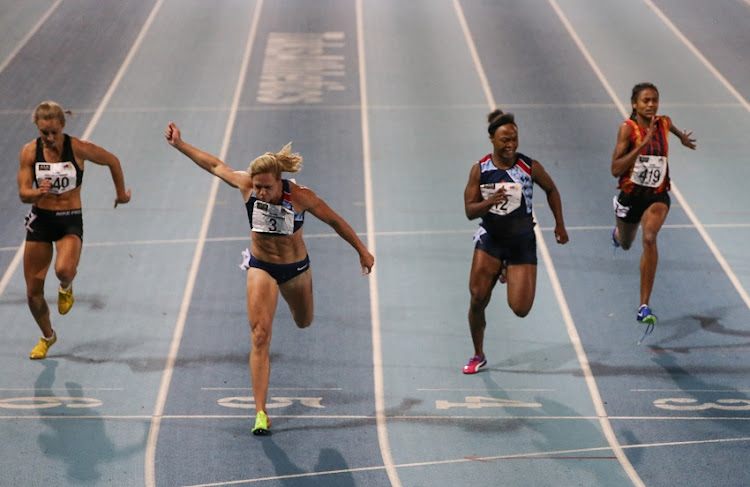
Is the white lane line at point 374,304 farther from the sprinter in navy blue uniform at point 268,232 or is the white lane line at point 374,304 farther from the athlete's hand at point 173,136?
the athlete's hand at point 173,136

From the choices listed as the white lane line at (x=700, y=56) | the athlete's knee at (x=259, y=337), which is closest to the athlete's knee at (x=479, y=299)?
the athlete's knee at (x=259, y=337)

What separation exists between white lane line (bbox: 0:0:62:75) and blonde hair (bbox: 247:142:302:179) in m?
9.84

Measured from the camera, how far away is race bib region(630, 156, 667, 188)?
8.14 meters

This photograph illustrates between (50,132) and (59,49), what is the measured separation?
359 inches

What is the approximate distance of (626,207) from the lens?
27.8 ft

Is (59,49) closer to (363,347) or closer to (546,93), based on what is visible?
(546,93)

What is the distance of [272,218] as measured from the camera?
664cm

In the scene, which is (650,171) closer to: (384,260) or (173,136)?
(384,260)

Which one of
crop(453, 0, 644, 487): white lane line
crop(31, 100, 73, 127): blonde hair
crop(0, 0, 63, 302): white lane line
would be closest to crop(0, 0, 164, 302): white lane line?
crop(0, 0, 63, 302): white lane line

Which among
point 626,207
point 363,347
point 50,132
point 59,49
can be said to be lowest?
point 59,49

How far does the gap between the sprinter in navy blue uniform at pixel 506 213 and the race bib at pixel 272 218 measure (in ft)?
Answer: 4.15

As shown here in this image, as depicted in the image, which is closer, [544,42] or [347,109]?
[347,109]

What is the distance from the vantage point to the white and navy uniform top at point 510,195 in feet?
23.6

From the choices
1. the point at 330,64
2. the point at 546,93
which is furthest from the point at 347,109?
the point at 546,93
